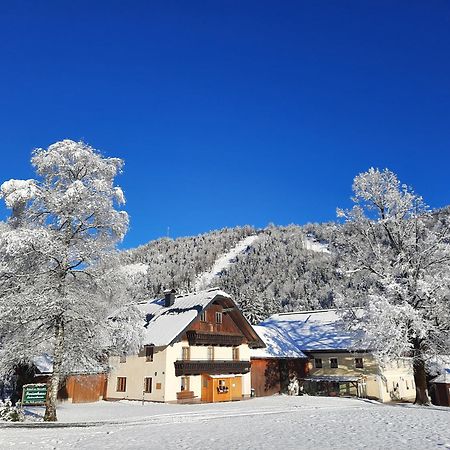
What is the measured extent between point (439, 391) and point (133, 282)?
113 feet

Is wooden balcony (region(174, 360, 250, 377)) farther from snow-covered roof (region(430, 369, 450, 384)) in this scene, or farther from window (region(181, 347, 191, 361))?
snow-covered roof (region(430, 369, 450, 384))

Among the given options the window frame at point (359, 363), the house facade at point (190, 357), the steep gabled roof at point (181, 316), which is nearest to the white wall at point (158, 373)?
the house facade at point (190, 357)

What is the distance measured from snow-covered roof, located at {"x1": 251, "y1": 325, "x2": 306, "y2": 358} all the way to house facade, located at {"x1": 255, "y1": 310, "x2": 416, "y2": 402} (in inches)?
34.7

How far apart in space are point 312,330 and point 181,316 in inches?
819

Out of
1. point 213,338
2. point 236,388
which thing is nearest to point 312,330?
point 236,388

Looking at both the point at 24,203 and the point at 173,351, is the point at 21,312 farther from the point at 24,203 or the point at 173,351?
the point at 173,351

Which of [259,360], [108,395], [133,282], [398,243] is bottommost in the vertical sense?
[108,395]

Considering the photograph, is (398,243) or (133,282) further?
(398,243)

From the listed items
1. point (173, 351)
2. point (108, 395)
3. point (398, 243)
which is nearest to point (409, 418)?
point (398, 243)

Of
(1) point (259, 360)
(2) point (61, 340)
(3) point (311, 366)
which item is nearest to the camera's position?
(2) point (61, 340)

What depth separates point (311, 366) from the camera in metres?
49.1

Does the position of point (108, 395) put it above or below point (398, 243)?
below

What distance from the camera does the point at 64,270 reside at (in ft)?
71.4

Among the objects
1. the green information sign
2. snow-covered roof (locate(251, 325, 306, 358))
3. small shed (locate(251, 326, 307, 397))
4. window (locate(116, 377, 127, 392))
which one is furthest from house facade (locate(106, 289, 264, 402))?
the green information sign
